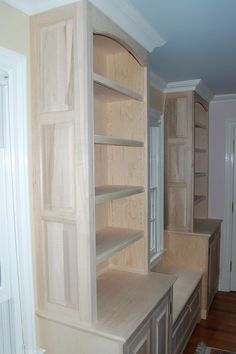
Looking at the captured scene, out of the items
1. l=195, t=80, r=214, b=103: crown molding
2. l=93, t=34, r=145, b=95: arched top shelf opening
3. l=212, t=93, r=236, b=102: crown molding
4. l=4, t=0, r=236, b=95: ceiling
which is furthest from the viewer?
l=212, t=93, r=236, b=102: crown molding

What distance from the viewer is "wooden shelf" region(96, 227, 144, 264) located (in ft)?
5.54

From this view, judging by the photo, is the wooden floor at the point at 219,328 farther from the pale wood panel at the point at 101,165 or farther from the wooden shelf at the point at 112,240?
the pale wood panel at the point at 101,165

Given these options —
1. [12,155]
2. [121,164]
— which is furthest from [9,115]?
[121,164]

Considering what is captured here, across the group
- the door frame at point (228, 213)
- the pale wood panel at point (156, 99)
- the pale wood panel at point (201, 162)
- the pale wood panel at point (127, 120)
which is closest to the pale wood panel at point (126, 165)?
the pale wood panel at point (127, 120)

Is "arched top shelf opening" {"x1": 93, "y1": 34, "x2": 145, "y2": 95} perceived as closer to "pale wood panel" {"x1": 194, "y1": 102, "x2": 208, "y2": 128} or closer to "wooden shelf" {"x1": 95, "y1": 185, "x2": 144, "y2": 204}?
"wooden shelf" {"x1": 95, "y1": 185, "x2": 144, "y2": 204}

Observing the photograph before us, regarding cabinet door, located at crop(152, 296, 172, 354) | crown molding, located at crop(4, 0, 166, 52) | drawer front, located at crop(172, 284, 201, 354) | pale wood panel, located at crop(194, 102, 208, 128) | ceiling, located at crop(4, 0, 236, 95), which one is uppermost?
ceiling, located at crop(4, 0, 236, 95)

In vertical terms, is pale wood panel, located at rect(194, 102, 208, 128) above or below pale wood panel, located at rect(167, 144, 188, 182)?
above

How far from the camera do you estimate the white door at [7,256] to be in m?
1.50

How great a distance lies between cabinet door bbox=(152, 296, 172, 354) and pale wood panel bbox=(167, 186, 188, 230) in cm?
147

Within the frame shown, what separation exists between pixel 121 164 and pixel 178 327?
151cm

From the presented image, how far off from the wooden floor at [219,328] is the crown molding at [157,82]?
256 cm

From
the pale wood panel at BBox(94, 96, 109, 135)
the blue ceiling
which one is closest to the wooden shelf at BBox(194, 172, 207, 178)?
the blue ceiling

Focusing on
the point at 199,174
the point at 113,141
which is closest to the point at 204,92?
the point at 199,174

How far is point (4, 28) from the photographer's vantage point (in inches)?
56.5
